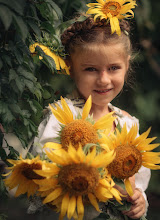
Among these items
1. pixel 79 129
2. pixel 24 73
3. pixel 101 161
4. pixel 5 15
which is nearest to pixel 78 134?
pixel 79 129

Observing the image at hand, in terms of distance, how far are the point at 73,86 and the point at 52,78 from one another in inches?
4.0

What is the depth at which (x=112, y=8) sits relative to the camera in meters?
1.20

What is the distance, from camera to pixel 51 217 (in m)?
1.19

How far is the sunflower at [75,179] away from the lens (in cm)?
79

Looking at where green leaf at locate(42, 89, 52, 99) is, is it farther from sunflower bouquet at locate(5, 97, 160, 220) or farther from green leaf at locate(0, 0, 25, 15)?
green leaf at locate(0, 0, 25, 15)

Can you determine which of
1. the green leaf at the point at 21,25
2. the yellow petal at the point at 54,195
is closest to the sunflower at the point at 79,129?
the yellow petal at the point at 54,195

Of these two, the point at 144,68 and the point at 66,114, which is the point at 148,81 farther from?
the point at 66,114

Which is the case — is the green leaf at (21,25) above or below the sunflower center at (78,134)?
above

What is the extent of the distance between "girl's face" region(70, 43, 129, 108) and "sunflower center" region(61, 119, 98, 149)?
0.31 metres

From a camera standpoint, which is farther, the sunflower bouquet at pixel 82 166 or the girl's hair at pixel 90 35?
the girl's hair at pixel 90 35

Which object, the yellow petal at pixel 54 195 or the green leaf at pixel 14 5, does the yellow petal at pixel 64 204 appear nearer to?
the yellow petal at pixel 54 195

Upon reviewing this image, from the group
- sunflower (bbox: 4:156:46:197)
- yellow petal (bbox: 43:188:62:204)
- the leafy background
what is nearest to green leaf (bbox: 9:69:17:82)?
the leafy background

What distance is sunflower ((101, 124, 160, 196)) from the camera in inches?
34.7

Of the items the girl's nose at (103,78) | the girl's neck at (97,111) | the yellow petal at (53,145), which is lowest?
the girl's neck at (97,111)
